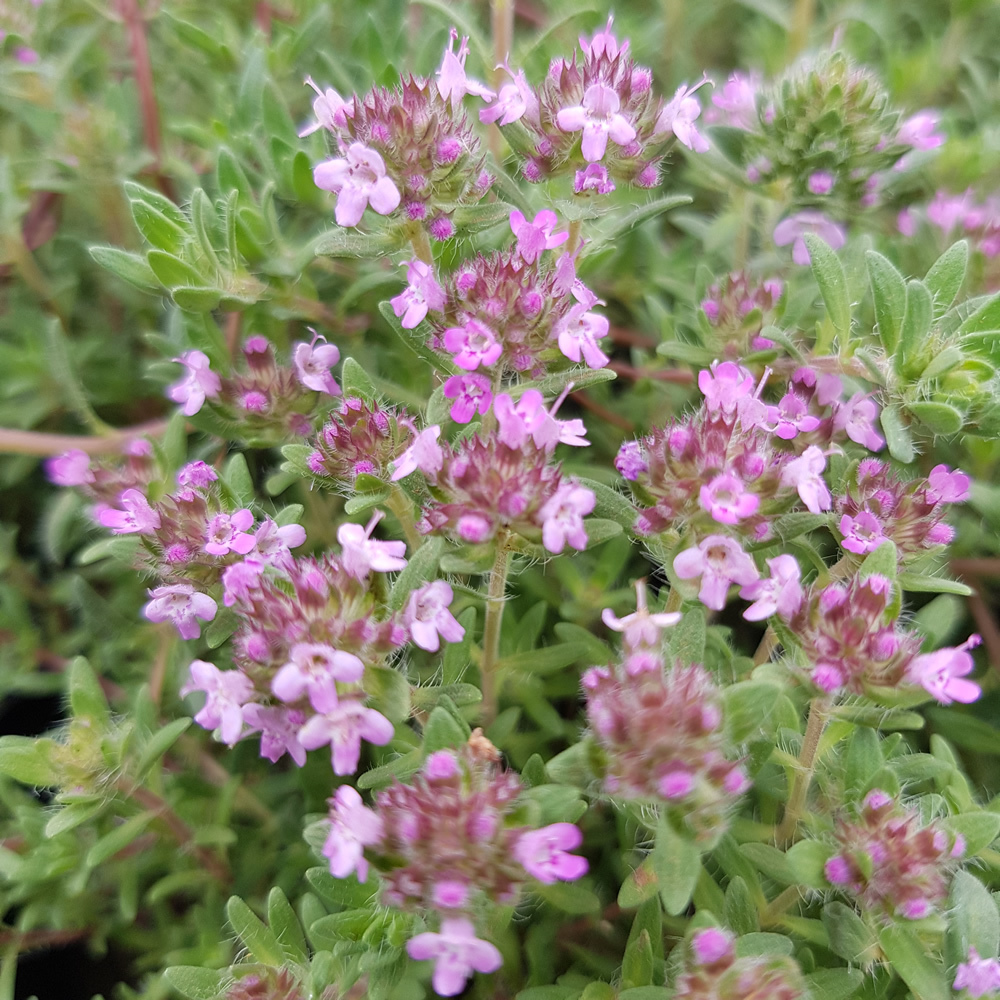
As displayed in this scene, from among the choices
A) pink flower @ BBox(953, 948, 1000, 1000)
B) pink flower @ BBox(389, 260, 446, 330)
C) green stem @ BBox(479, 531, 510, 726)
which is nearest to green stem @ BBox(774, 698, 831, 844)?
pink flower @ BBox(953, 948, 1000, 1000)

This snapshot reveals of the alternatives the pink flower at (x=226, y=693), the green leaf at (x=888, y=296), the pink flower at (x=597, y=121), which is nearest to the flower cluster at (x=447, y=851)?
the pink flower at (x=226, y=693)

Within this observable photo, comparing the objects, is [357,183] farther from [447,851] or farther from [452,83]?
[447,851]

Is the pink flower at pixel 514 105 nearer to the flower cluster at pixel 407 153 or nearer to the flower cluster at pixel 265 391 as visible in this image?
the flower cluster at pixel 407 153

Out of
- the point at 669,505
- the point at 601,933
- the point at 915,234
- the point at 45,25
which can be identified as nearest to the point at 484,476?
the point at 669,505

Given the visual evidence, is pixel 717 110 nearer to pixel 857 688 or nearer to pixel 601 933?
pixel 857 688

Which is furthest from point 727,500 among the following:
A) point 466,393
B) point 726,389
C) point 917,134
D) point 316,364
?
point 917,134

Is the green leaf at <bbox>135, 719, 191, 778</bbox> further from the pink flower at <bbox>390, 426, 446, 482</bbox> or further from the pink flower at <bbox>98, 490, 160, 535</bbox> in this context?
the pink flower at <bbox>390, 426, 446, 482</bbox>
